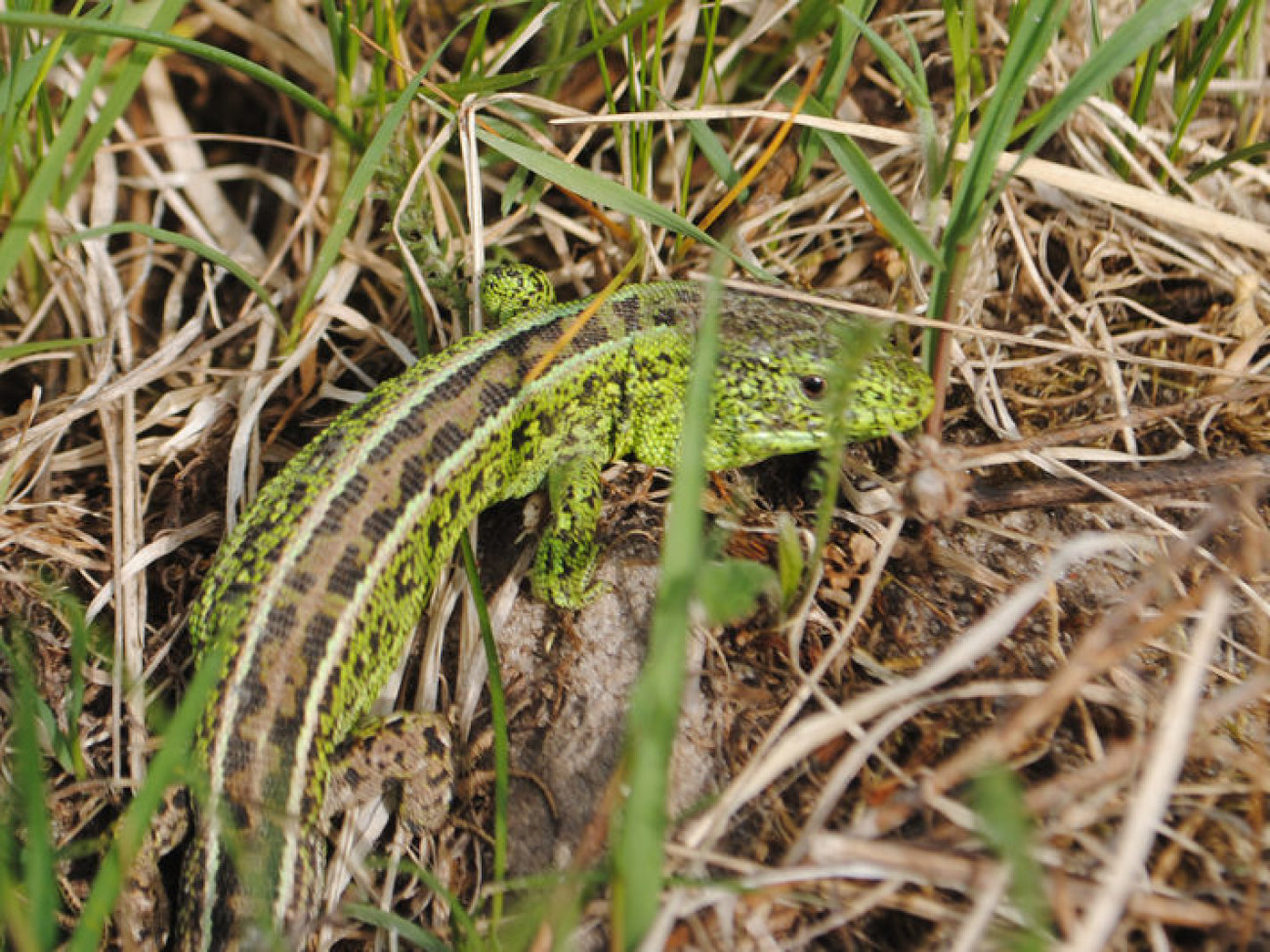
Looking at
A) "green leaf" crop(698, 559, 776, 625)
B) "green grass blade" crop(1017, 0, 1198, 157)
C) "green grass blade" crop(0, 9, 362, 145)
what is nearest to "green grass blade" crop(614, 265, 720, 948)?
"green leaf" crop(698, 559, 776, 625)

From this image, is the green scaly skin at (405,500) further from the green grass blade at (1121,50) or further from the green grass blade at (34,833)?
the green grass blade at (1121,50)

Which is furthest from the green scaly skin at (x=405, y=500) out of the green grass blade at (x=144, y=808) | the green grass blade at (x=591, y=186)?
the green grass blade at (x=144, y=808)

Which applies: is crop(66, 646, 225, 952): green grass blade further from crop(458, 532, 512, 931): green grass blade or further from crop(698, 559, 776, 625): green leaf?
crop(698, 559, 776, 625): green leaf

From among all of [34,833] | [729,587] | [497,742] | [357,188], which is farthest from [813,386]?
[34,833]

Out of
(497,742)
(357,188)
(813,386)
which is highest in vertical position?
(357,188)

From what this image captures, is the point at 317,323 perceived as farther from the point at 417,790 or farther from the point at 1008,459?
the point at 1008,459

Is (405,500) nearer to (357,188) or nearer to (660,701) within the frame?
(357,188)

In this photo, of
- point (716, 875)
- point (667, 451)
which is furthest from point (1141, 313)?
point (716, 875)
